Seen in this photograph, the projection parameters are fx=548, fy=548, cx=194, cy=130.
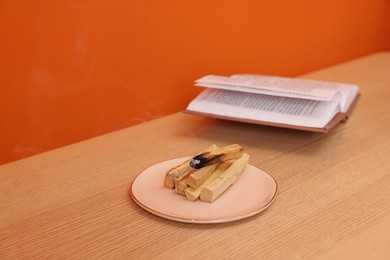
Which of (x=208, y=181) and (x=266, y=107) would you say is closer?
(x=208, y=181)

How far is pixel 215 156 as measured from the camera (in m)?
0.85

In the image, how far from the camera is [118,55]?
1097mm

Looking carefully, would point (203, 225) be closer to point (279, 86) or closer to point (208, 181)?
point (208, 181)

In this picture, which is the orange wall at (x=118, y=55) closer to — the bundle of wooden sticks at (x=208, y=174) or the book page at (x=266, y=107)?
the book page at (x=266, y=107)

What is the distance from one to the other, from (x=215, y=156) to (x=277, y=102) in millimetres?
288

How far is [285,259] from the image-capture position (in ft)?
2.19

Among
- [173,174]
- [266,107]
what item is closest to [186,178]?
[173,174]

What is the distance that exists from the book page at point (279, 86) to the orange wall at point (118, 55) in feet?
0.40

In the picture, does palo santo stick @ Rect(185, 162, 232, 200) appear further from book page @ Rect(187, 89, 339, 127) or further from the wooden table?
book page @ Rect(187, 89, 339, 127)

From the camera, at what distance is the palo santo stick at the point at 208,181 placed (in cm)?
79

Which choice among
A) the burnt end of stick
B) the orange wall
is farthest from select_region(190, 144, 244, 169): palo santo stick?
the orange wall

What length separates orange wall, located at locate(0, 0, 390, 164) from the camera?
3.20 ft

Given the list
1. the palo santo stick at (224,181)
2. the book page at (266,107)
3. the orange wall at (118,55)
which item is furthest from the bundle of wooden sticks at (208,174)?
the orange wall at (118,55)

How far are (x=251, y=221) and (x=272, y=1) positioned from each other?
2.54 feet
